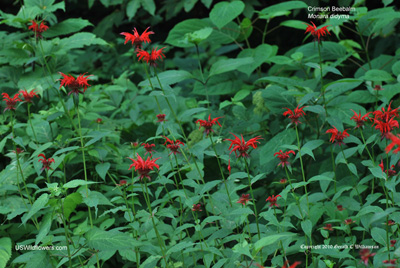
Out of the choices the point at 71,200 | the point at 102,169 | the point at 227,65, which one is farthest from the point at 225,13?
the point at 71,200

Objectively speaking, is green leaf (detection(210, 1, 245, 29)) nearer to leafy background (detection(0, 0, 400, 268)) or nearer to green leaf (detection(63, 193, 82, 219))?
leafy background (detection(0, 0, 400, 268))

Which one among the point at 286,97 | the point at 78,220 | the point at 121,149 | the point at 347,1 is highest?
the point at 347,1

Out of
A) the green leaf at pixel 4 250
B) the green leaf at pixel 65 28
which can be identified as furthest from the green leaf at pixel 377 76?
the green leaf at pixel 4 250

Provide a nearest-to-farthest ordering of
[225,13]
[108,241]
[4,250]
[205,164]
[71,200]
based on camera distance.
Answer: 1. [108,241]
2. [71,200]
3. [4,250]
4. [205,164]
5. [225,13]

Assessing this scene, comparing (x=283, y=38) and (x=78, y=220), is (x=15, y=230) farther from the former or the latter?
(x=283, y=38)

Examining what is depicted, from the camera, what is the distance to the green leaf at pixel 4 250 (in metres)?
1.74

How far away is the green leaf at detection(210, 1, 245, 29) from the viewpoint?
2.55 meters

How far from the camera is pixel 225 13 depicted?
2607 millimetres

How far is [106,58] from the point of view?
3.97 metres

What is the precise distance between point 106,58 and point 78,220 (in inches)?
83.0

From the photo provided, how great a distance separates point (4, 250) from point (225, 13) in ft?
5.32

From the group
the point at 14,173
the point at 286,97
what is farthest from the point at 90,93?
the point at 286,97

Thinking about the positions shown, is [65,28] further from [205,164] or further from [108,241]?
[108,241]

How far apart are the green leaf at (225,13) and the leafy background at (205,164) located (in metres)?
0.01
